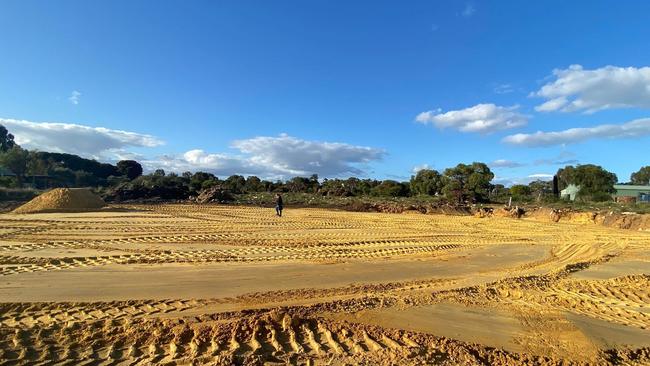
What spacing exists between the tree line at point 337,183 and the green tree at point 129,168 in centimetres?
593

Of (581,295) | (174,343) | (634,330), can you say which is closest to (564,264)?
(581,295)

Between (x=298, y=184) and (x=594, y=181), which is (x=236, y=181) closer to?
(x=298, y=184)

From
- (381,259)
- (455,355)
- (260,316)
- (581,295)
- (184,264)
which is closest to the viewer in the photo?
(455,355)

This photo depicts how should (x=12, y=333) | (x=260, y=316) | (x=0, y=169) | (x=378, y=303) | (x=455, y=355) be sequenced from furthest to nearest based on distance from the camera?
(x=0, y=169)
(x=378, y=303)
(x=260, y=316)
(x=12, y=333)
(x=455, y=355)

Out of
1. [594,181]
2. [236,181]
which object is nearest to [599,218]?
[594,181]

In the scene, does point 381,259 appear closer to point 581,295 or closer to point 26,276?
point 581,295

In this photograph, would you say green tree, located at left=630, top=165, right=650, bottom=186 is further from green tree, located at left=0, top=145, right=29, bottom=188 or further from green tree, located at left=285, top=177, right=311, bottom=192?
green tree, located at left=0, top=145, right=29, bottom=188

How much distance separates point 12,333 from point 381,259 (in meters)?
8.56

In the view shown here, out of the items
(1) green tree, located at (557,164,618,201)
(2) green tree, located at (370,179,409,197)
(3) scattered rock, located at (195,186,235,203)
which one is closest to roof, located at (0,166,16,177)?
(3) scattered rock, located at (195,186,235,203)

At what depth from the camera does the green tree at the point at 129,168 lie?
99812 millimetres

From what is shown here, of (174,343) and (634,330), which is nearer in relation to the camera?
(174,343)

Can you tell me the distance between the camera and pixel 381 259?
12031mm

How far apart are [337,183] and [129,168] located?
53303 mm

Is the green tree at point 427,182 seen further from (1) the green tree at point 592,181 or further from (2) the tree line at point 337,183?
(1) the green tree at point 592,181
